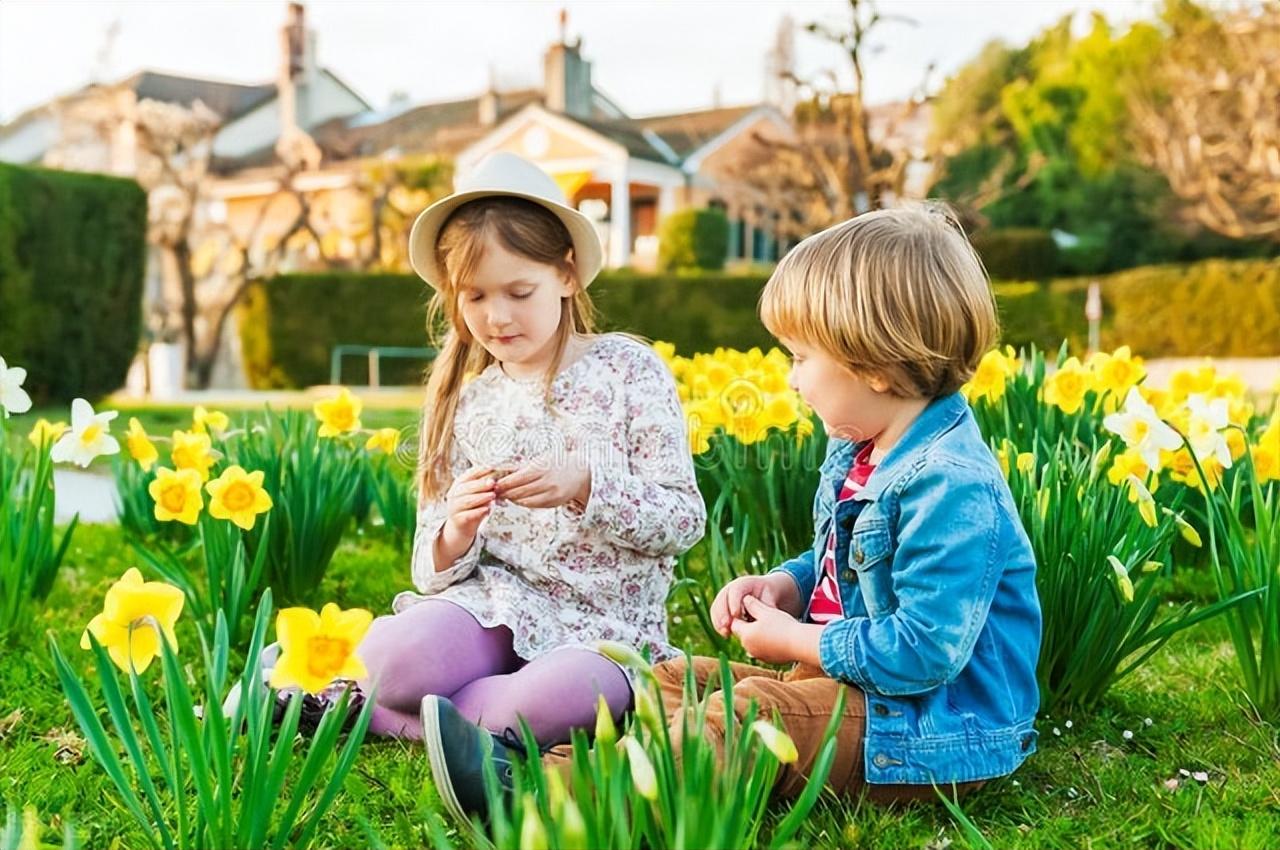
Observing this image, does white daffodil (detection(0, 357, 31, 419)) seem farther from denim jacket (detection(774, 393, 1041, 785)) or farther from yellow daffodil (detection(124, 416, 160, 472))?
denim jacket (detection(774, 393, 1041, 785))

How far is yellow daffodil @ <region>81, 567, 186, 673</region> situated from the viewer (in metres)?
1.46

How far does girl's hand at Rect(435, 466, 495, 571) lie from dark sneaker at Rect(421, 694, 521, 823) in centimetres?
43

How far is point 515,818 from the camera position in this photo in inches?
47.4

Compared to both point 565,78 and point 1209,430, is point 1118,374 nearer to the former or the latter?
point 1209,430

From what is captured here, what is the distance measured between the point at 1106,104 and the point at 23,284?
2657 cm

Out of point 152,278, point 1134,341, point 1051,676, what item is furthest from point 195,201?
point 1051,676

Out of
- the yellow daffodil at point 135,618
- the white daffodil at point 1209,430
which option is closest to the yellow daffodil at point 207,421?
the yellow daffodil at point 135,618

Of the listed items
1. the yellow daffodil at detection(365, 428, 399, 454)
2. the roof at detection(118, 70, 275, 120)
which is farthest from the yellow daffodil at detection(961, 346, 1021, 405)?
the roof at detection(118, 70, 275, 120)

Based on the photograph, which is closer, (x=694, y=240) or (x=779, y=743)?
(x=779, y=743)

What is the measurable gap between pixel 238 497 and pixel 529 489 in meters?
0.62

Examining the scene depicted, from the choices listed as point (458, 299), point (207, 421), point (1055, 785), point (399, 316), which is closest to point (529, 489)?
point (458, 299)

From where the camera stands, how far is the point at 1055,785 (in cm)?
186

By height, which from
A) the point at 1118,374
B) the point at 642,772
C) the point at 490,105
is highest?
the point at 490,105

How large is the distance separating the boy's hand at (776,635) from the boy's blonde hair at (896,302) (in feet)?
1.17
